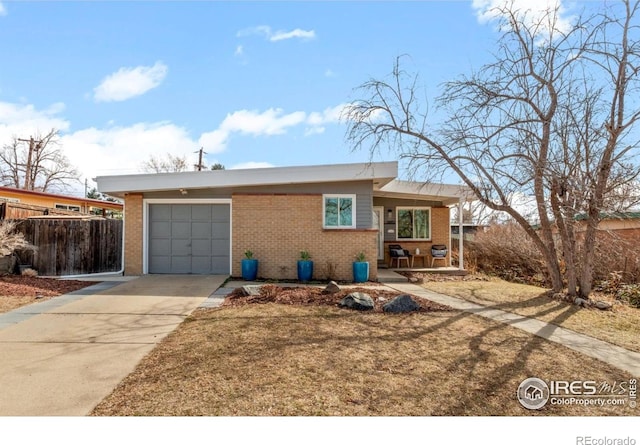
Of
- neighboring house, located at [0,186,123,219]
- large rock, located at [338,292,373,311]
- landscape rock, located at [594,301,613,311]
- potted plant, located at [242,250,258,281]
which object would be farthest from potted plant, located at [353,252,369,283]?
neighboring house, located at [0,186,123,219]

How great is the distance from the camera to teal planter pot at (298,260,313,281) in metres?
10.1

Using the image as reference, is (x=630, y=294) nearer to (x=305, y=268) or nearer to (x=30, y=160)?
(x=305, y=268)

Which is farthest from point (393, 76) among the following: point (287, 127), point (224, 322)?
point (224, 322)

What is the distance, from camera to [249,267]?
32.9 feet

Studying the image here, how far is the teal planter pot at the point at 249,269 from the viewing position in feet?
32.9

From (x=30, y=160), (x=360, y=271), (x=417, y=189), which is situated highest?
(x=30, y=160)

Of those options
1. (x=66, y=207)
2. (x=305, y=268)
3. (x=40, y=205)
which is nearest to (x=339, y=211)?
(x=305, y=268)

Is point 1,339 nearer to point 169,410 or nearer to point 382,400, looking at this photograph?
point 169,410

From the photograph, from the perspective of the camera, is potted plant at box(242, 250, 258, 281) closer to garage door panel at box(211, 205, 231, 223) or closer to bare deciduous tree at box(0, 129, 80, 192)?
garage door panel at box(211, 205, 231, 223)

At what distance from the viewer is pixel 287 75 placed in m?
8.52

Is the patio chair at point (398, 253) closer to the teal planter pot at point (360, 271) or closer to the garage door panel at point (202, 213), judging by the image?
the teal planter pot at point (360, 271)

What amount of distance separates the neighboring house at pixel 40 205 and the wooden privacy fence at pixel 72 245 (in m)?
1.59

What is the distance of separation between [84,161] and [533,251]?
37.9m

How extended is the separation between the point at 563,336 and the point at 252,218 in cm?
770
